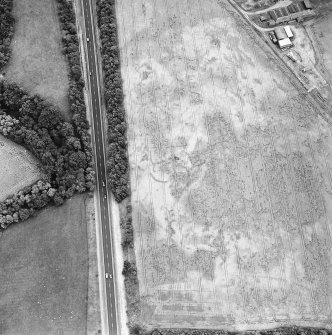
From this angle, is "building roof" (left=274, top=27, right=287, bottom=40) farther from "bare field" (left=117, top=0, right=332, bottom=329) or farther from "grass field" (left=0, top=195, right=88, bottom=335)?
"grass field" (left=0, top=195, right=88, bottom=335)

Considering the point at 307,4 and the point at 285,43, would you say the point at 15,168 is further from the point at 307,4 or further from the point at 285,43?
the point at 307,4

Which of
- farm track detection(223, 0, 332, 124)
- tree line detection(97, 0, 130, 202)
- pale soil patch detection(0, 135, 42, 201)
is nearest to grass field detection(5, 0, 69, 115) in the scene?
tree line detection(97, 0, 130, 202)

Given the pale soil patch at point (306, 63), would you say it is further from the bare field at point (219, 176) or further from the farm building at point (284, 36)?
the bare field at point (219, 176)

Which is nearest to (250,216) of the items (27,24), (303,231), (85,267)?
(303,231)

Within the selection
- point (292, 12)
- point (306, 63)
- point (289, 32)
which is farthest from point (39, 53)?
point (306, 63)

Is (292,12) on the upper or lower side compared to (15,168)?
upper

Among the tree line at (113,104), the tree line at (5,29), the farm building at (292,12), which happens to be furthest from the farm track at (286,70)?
the tree line at (5,29)

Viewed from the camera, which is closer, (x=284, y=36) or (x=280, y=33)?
(x=284, y=36)
